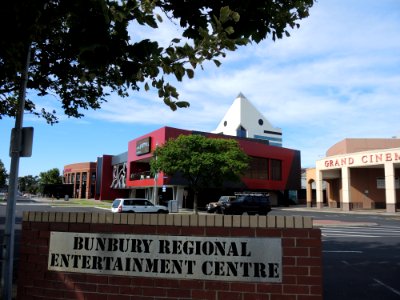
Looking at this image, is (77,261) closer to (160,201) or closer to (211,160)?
(211,160)

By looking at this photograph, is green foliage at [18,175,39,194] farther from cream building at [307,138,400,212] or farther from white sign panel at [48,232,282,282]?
white sign panel at [48,232,282,282]

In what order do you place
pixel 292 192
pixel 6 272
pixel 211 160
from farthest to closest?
pixel 292 192
pixel 211 160
pixel 6 272

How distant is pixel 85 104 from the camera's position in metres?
9.93

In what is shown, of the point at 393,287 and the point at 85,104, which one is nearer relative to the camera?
the point at 393,287

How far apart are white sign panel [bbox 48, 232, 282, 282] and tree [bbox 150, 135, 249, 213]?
31844 millimetres

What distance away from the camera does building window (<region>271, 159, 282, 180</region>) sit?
62.0m

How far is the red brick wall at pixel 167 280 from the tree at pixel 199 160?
31760 mm

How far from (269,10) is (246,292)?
3305 millimetres

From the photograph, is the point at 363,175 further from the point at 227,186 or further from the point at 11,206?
the point at 11,206

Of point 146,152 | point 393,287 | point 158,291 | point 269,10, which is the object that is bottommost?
point 393,287

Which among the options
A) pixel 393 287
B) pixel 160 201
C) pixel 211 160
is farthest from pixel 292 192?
pixel 393 287

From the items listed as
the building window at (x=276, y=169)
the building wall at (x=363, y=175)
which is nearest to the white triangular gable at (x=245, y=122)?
the building window at (x=276, y=169)

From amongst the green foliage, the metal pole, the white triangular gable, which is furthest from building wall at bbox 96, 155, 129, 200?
the green foliage

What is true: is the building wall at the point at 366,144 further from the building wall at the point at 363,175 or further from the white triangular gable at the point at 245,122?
the white triangular gable at the point at 245,122
